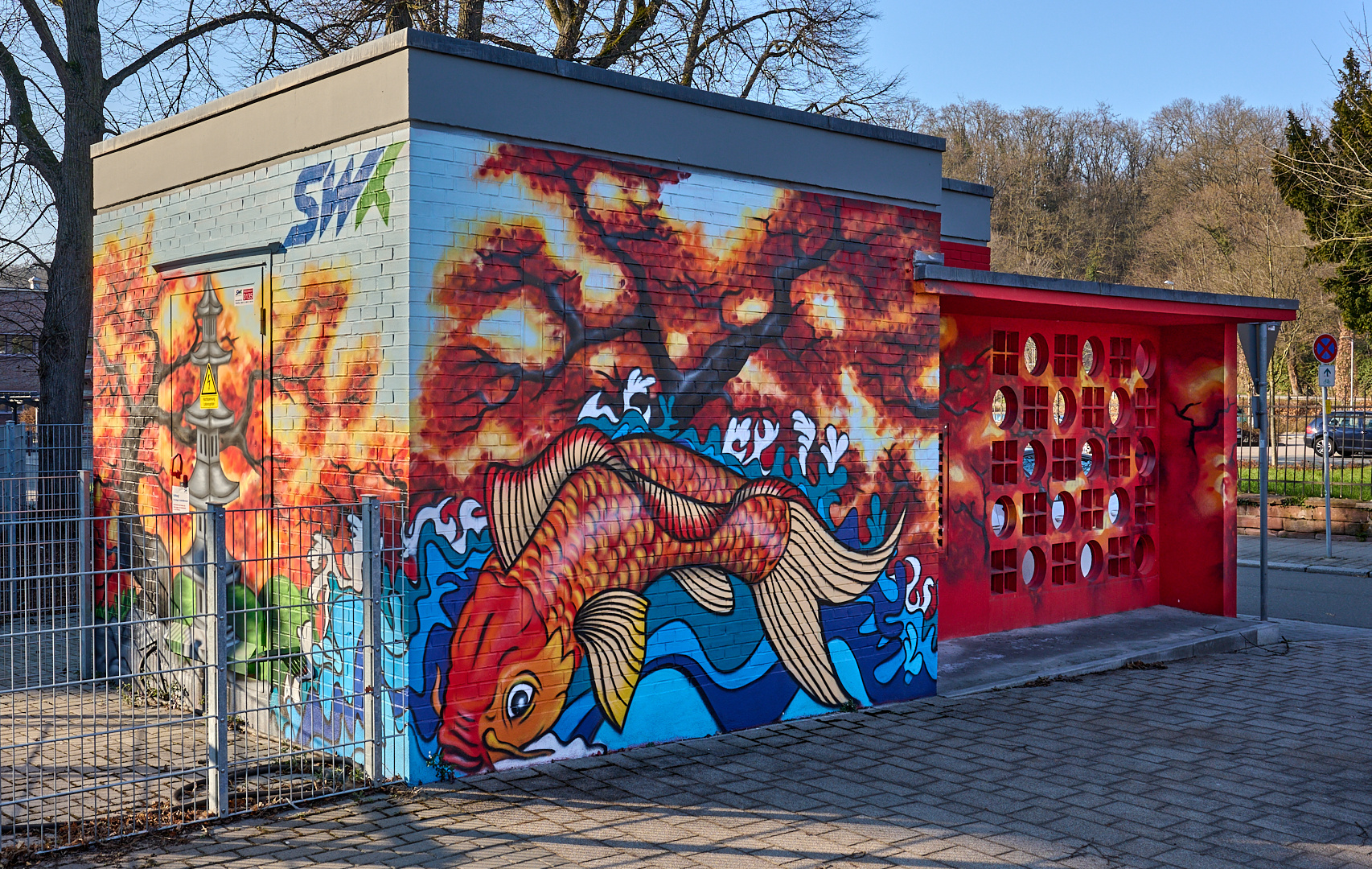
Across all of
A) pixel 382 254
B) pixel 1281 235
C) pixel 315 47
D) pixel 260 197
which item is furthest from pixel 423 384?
pixel 1281 235

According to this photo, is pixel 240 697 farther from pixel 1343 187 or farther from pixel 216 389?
pixel 1343 187

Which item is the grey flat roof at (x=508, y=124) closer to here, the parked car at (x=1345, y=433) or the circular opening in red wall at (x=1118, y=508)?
the circular opening in red wall at (x=1118, y=508)

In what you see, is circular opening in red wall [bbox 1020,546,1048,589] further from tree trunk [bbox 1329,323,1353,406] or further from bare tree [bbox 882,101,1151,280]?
bare tree [bbox 882,101,1151,280]

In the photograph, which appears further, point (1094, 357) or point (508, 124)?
point (1094, 357)

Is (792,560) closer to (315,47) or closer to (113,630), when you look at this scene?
(113,630)

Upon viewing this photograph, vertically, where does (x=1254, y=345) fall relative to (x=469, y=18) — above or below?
below

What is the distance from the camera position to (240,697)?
7121 mm

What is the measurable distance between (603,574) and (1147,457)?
6785mm

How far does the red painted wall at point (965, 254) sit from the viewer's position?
13281 mm

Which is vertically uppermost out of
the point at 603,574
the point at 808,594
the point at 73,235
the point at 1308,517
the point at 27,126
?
the point at 27,126

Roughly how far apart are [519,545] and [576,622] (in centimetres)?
58

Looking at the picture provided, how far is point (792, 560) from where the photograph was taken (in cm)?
730

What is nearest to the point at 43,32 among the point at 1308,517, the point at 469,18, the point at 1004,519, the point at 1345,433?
the point at 469,18

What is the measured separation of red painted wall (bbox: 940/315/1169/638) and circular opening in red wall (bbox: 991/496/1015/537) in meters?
0.02
